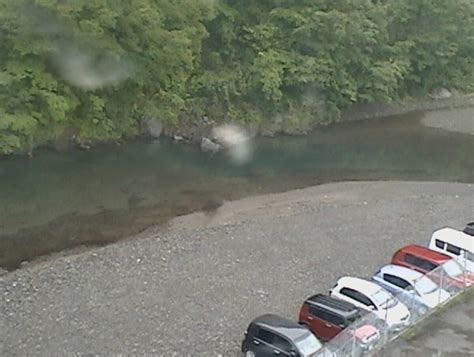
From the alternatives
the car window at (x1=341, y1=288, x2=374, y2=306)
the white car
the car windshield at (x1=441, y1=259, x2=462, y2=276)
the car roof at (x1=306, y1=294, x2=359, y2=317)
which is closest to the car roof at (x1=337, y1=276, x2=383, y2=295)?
the white car

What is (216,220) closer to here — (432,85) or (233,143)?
(233,143)

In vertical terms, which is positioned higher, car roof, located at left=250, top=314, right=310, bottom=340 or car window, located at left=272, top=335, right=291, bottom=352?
→ car roof, located at left=250, top=314, right=310, bottom=340

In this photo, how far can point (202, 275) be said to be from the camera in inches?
660

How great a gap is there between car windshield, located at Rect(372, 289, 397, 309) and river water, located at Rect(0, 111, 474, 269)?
9.38m

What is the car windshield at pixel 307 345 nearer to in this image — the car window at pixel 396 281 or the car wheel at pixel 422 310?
the car wheel at pixel 422 310

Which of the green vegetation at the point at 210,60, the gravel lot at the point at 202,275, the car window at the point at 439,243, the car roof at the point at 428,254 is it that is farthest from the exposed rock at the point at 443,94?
the car roof at the point at 428,254

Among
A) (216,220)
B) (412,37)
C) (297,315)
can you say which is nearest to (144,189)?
(216,220)

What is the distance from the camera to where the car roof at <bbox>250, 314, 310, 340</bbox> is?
1247 centimetres

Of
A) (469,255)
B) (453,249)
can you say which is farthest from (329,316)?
(453,249)

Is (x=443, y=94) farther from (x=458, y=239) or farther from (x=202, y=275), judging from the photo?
(x=202, y=275)

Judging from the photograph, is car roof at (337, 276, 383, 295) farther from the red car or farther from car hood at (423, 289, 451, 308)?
the red car

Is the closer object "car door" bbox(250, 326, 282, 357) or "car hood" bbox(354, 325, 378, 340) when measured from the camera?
"car hood" bbox(354, 325, 378, 340)

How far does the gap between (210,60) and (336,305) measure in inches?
1002

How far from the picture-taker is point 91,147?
104 feet
